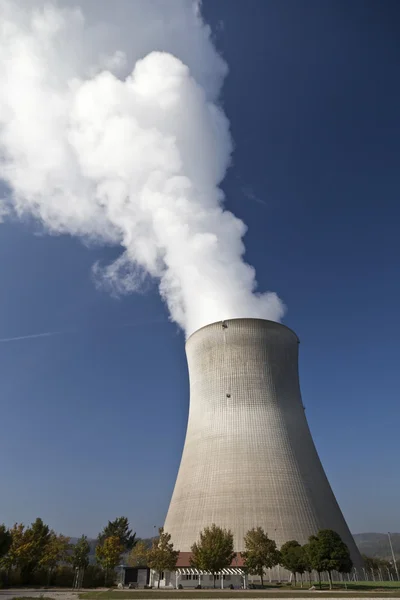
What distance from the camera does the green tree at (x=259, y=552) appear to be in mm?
19969

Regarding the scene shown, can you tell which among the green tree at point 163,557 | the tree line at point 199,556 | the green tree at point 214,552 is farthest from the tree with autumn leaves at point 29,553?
the green tree at point 214,552

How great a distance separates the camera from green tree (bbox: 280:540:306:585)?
19.8 meters

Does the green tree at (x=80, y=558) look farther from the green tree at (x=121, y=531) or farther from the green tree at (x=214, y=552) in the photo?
the green tree at (x=121, y=531)

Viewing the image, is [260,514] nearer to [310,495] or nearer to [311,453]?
[310,495]

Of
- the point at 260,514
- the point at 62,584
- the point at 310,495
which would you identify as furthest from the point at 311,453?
the point at 62,584

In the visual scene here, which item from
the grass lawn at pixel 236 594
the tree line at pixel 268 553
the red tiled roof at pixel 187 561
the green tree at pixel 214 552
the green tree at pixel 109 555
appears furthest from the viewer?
the green tree at pixel 109 555

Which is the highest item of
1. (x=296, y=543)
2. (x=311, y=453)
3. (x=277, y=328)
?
(x=277, y=328)

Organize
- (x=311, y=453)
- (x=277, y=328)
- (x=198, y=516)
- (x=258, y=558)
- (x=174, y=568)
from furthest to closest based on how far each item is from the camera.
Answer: (x=277, y=328)
(x=311, y=453)
(x=198, y=516)
(x=174, y=568)
(x=258, y=558)

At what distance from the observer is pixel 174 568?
21375 millimetres

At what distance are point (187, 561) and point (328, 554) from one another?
22.3 ft

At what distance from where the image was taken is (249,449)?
2270cm

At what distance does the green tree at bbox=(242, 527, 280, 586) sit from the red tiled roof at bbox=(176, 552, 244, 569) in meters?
0.93

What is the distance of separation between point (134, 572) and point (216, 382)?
10949 mm

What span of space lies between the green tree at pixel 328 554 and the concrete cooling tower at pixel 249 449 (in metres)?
1.98
